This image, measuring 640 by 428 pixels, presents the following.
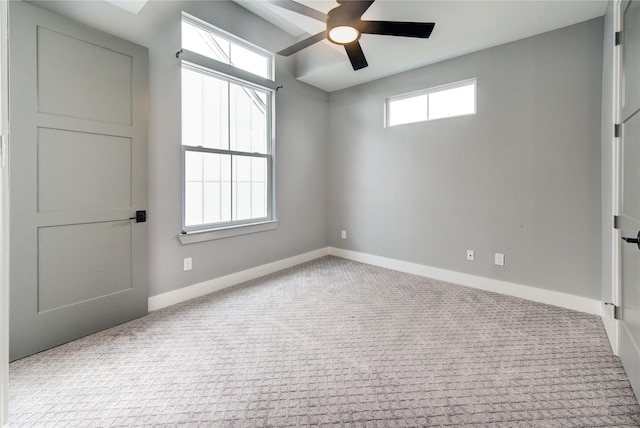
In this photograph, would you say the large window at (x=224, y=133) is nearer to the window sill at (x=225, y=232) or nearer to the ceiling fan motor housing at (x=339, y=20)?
the window sill at (x=225, y=232)

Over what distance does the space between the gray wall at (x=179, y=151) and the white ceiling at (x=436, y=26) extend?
13.0 inches

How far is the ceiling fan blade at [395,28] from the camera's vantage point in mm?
2098

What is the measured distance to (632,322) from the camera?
1.61 meters

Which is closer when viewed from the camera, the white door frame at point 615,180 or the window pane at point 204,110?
the white door frame at point 615,180

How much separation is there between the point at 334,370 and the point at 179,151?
90.7 inches

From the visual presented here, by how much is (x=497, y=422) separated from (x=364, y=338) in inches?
36.9

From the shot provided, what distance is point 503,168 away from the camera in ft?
9.82

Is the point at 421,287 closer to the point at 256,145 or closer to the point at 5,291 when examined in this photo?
the point at 256,145

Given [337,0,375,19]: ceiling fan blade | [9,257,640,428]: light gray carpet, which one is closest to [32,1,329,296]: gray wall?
[9,257,640,428]: light gray carpet

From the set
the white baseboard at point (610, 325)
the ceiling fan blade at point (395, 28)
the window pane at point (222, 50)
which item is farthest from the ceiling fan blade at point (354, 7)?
the white baseboard at point (610, 325)

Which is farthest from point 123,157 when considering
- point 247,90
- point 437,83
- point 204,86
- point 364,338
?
point 437,83

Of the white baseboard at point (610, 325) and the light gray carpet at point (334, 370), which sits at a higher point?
the white baseboard at point (610, 325)

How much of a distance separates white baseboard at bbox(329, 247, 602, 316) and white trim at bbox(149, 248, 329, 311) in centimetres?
102

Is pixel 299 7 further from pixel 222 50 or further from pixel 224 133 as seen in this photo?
pixel 224 133
